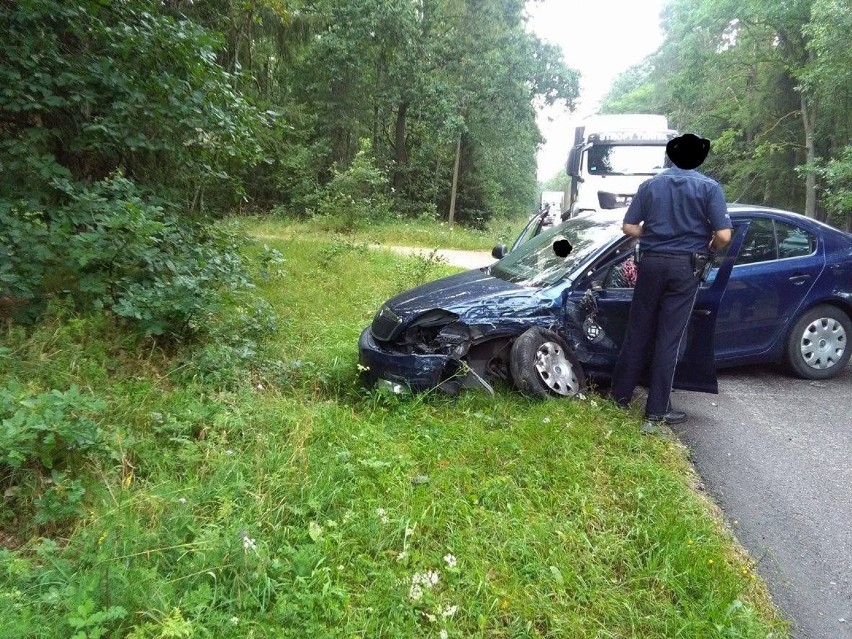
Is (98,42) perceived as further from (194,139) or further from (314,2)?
(314,2)

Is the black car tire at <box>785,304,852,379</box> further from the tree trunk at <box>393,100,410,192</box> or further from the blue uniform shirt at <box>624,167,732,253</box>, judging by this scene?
the tree trunk at <box>393,100,410,192</box>

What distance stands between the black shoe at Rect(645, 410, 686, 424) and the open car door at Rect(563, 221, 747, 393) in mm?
261

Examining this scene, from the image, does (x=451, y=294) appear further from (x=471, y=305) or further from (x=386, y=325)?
(x=386, y=325)

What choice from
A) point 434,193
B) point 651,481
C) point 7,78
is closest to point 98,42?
point 7,78

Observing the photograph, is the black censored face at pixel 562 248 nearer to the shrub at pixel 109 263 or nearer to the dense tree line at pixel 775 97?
the shrub at pixel 109 263

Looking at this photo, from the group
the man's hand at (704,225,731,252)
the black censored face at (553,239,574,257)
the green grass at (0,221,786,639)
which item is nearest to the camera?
the green grass at (0,221,786,639)

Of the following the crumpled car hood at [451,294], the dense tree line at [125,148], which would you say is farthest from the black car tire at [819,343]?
the dense tree line at [125,148]

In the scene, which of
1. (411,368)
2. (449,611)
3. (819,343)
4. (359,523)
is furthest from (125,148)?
(819,343)

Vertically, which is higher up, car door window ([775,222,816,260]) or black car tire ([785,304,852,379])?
car door window ([775,222,816,260])

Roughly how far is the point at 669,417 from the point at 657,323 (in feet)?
2.13

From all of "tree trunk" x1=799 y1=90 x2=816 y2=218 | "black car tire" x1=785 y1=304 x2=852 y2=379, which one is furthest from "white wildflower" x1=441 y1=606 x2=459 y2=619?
"tree trunk" x1=799 y1=90 x2=816 y2=218

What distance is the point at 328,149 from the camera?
23297 millimetres

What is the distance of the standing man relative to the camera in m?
3.67

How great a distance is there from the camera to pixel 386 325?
4312mm
